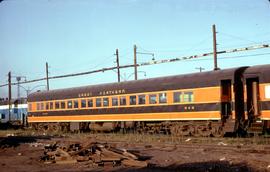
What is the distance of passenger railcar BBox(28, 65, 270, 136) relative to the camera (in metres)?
21.5

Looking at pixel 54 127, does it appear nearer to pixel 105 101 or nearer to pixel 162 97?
pixel 105 101

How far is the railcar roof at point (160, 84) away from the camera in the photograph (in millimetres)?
22672


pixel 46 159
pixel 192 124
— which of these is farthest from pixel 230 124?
pixel 46 159

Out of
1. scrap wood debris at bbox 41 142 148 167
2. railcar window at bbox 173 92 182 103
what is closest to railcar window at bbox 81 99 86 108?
railcar window at bbox 173 92 182 103

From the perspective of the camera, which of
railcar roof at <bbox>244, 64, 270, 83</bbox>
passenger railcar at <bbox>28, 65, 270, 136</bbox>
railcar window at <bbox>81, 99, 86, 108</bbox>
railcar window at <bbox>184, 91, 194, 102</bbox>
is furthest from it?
railcar window at <bbox>81, 99, 86, 108</bbox>

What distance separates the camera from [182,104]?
24.0m

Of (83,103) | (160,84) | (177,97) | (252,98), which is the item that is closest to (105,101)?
(83,103)

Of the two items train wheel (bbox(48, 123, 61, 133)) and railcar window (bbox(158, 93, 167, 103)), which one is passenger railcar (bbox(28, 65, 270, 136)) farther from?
train wheel (bbox(48, 123, 61, 133))

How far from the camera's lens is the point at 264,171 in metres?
11.0

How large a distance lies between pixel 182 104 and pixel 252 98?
4.03 meters

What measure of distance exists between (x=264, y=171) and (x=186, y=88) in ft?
42.9

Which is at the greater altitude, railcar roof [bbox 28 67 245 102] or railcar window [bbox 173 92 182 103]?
railcar roof [bbox 28 67 245 102]

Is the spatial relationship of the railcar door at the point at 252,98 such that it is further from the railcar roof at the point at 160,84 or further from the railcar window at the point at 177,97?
the railcar window at the point at 177,97

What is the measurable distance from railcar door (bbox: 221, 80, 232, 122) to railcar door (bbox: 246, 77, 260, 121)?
0.98 metres
